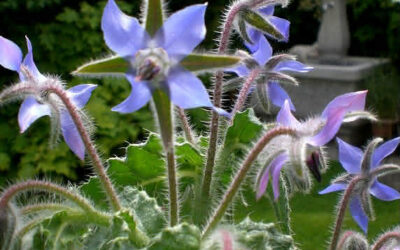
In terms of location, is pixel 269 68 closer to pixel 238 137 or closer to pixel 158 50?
pixel 238 137

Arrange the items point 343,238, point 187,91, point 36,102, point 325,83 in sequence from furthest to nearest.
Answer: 1. point 325,83
2. point 343,238
3. point 36,102
4. point 187,91

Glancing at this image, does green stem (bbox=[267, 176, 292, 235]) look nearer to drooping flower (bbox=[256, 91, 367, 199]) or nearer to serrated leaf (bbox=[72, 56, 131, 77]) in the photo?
drooping flower (bbox=[256, 91, 367, 199])

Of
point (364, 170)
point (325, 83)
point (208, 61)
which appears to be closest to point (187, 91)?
point (208, 61)

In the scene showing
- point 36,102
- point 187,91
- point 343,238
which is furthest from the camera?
point 343,238

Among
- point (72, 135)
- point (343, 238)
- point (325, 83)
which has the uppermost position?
point (72, 135)

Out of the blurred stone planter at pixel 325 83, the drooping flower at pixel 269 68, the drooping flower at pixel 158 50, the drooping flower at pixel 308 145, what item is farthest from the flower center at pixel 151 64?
the blurred stone planter at pixel 325 83

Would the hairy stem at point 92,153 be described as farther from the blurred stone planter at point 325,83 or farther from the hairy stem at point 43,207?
the blurred stone planter at point 325,83

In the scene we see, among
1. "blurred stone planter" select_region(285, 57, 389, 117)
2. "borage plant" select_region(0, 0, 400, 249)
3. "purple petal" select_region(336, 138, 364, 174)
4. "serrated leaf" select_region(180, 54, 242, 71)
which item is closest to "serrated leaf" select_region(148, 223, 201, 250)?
"borage plant" select_region(0, 0, 400, 249)
